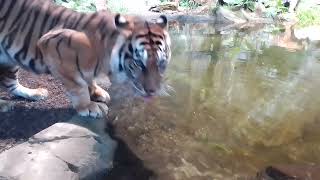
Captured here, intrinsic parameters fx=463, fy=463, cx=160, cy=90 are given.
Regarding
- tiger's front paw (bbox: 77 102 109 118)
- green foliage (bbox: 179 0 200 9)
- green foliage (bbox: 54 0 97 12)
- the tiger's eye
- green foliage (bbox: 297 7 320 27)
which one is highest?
the tiger's eye

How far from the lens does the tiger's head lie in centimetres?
286

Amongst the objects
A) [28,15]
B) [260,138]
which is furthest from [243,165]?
[28,15]

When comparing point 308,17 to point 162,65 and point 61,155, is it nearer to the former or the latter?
point 162,65

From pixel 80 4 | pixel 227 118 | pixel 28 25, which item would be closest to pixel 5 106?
pixel 28 25

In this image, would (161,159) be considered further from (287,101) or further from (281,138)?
(287,101)

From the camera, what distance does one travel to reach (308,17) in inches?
478

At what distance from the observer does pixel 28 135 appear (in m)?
3.19

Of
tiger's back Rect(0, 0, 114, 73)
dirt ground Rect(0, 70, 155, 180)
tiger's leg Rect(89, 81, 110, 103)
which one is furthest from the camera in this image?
tiger's leg Rect(89, 81, 110, 103)

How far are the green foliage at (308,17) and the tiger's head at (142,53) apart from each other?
30.5 ft

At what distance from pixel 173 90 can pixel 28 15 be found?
1.61m

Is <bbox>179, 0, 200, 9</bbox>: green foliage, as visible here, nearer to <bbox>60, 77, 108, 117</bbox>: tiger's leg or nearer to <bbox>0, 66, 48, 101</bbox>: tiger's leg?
<bbox>0, 66, 48, 101</bbox>: tiger's leg

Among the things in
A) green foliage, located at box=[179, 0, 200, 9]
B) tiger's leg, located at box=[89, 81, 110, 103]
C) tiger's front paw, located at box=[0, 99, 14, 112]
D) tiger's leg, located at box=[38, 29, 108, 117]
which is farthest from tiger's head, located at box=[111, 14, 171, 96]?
green foliage, located at box=[179, 0, 200, 9]

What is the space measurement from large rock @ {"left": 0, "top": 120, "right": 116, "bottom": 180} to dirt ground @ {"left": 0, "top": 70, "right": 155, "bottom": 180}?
3.9 inches

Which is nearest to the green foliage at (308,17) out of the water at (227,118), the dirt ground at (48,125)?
the water at (227,118)
